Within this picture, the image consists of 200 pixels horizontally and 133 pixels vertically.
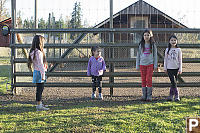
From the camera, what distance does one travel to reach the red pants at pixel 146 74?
5.78 m

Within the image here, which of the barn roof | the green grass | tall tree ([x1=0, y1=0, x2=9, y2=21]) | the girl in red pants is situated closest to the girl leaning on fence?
the green grass

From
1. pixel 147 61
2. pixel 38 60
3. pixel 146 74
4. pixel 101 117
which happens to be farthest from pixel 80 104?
pixel 147 61

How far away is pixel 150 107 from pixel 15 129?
2.66 metres

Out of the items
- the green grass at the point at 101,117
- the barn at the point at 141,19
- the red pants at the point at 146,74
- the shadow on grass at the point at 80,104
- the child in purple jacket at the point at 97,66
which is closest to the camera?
the green grass at the point at 101,117

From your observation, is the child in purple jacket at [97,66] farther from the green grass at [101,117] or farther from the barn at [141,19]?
the barn at [141,19]

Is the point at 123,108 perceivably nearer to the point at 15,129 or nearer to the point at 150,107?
the point at 150,107

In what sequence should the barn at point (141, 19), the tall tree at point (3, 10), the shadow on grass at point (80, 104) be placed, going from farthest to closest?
the tall tree at point (3, 10) → the barn at point (141, 19) → the shadow on grass at point (80, 104)

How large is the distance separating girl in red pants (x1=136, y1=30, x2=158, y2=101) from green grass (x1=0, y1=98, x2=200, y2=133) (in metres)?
0.41

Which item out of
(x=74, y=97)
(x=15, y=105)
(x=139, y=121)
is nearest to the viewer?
(x=139, y=121)

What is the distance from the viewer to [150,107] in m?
5.05

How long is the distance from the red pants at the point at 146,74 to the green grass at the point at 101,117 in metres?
0.52

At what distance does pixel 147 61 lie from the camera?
5.82 metres

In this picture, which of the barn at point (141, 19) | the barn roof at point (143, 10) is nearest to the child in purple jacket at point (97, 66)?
the barn at point (141, 19)

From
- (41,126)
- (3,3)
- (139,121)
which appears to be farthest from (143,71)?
(3,3)
